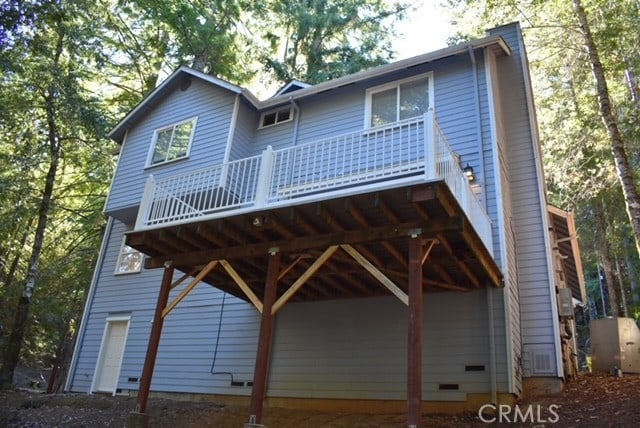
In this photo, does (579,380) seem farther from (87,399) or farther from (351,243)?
(87,399)

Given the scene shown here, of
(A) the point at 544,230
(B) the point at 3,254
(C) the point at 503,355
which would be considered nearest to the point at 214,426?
(C) the point at 503,355

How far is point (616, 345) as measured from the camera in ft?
35.7

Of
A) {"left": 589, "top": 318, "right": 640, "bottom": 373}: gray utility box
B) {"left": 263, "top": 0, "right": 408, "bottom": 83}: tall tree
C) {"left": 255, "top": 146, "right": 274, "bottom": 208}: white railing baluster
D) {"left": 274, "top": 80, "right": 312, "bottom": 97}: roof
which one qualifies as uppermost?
{"left": 263, "top": 0, "right": 408, "bottom": 83}: tall tree

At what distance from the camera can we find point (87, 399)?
10.3 meters

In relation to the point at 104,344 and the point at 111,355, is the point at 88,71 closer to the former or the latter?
the point at 104,344

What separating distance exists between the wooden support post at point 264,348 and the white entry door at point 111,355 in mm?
7212

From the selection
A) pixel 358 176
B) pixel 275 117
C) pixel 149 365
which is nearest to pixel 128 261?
pixel 275 117

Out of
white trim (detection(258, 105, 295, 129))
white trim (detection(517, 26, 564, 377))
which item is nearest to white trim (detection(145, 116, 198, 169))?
white trim (detection(258, 105, 295, 129))

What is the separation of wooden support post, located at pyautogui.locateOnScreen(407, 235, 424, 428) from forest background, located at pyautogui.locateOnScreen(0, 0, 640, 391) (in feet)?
17.0

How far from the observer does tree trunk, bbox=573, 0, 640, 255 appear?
8.74 meters

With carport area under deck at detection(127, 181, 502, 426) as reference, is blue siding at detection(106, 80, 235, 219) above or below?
above

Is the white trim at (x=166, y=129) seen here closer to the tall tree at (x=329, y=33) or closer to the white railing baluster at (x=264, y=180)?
the white railing baluster at (x=264, y=180)

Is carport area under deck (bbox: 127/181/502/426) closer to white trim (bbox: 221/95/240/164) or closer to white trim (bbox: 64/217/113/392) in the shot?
white trim (bbox: 221/95/240/164)

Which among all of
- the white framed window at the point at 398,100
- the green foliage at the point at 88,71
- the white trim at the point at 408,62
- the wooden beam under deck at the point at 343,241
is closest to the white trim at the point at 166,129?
the green foliage at the point at 88,71
